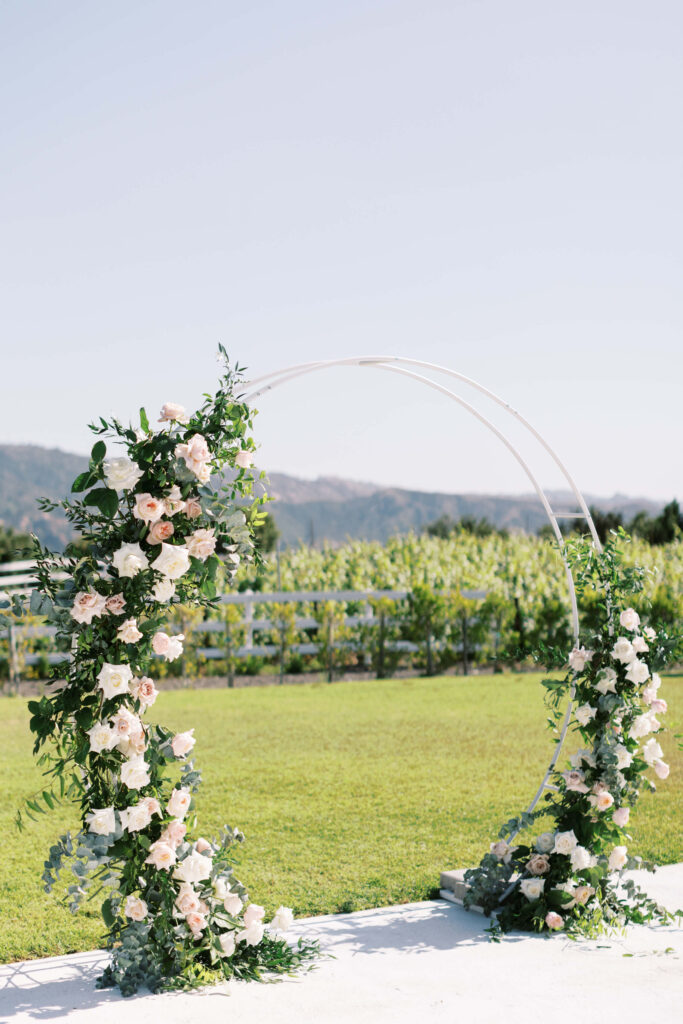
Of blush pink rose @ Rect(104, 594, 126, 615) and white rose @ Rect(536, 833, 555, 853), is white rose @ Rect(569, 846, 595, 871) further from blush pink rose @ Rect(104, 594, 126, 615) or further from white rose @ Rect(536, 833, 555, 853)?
blush pink rose @ Rect(104, 594, 126, 615)

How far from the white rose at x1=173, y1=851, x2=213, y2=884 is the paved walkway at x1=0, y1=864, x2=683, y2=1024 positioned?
1.12 feet

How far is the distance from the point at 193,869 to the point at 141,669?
2.09 ft

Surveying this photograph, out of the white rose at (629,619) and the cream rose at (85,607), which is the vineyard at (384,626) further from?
the cream rose at (85,607)

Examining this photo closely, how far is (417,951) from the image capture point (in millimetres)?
3354

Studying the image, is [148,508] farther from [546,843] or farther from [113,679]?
[546,843]

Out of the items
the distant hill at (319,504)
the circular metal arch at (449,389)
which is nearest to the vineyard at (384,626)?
the circular metal arch at (449,389)

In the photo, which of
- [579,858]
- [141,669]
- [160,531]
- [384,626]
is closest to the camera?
[160,531]

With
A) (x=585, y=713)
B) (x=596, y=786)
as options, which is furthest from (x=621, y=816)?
(x=585, y=713)

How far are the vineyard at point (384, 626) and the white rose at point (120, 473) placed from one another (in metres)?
7.47

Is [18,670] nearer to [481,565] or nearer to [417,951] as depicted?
[481,565]

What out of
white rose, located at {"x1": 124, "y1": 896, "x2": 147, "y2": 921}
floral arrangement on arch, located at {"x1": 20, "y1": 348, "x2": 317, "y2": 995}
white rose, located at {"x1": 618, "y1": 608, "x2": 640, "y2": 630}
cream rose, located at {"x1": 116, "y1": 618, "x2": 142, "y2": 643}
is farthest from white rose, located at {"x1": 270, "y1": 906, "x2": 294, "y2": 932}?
white rose, located at {"x1": 618, "y1": 608, "x2": 640, "y2": 630}

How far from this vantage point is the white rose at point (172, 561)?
2.87m

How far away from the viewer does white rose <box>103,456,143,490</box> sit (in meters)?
2.83

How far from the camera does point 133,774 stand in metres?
2.85
